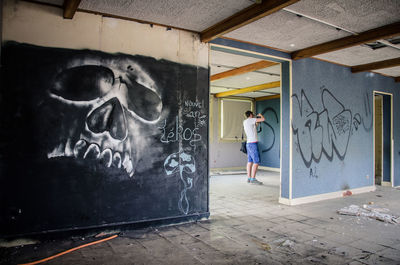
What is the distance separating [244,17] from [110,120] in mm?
1968

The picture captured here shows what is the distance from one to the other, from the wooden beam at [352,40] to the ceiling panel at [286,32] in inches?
4.4

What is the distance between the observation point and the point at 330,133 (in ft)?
18.8

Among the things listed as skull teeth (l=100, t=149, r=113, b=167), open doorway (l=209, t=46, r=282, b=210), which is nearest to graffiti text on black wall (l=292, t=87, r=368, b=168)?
open doorway (l=209, t=46, r=282, b=210)

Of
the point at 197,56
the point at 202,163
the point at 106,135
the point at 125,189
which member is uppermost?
the point at 197,56

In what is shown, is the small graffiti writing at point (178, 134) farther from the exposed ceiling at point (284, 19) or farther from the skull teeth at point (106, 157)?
the exposed ceiling at point (284, 19)

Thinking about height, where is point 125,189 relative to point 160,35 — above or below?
below

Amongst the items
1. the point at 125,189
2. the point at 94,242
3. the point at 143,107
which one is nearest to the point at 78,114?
the point at 143,107

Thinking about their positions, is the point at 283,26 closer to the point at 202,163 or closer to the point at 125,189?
the point at 202,163

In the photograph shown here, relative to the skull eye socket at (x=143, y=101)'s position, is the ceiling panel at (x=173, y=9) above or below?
above

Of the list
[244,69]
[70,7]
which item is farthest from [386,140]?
[70,7]

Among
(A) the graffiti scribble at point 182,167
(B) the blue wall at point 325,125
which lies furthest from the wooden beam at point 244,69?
(A) the graffiti scribble at point 182,167

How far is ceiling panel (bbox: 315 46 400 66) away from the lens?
194 inches

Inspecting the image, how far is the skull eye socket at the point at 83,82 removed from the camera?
127 inches

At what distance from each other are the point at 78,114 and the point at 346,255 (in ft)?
10.4
